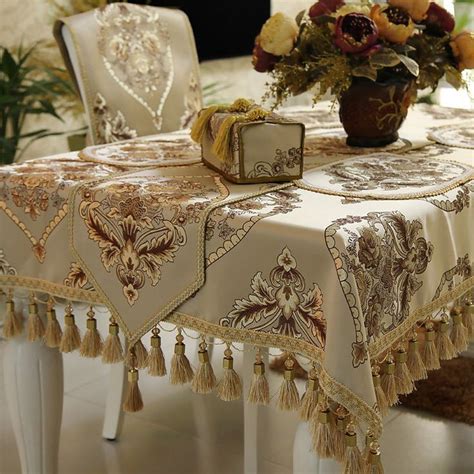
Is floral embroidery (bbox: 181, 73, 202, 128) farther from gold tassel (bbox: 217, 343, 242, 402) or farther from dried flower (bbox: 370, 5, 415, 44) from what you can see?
gold tassel (bbox: 217, 343, 242, 402)

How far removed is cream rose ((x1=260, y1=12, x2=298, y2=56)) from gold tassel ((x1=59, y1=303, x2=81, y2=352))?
770 mm

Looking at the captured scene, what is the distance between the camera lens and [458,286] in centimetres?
165

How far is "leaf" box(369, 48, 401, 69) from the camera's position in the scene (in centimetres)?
192

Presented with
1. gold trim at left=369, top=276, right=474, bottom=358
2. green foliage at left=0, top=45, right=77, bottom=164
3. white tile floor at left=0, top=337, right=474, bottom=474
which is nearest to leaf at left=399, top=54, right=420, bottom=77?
gold trim at left=369, top=276, right=474, bottom=358

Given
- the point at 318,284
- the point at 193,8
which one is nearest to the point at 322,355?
the point at 318,284

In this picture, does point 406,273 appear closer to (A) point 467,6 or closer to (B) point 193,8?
(B) point 193,8

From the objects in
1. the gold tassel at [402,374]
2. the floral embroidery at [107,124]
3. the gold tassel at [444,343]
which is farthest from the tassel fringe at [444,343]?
the floral embroidery at [107,124]

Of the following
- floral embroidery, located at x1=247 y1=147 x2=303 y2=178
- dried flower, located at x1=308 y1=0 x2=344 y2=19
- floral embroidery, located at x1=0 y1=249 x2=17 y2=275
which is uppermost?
dried flower, located at x1=308 y1=0 x2=344 y2=19

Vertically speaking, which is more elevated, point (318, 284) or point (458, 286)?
point (318, 284)

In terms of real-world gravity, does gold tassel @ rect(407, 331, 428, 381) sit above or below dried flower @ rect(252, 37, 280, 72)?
below

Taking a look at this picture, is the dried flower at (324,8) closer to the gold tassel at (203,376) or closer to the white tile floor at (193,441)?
the gold tassel at (203,376)

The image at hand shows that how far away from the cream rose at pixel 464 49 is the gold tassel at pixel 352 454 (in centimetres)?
101

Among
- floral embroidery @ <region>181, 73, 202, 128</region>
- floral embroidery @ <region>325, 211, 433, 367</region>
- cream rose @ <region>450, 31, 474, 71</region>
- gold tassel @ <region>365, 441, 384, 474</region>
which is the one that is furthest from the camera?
floral embroidery @ <region>181, 73, 202, 128</region>

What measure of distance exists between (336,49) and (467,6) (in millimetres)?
3064
